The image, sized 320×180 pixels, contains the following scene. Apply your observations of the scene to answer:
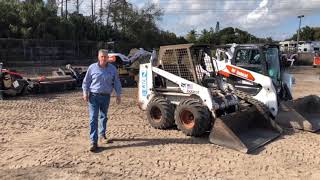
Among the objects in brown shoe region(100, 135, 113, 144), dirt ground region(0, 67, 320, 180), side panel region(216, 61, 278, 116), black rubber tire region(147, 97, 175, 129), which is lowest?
dirt ground region(0, 67, 320, 180)

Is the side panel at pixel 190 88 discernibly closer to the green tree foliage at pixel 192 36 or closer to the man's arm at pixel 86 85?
the man's arm at pixel 86 85

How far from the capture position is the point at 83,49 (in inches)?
1415

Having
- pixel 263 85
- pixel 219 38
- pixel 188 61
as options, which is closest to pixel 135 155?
pixel 188 61

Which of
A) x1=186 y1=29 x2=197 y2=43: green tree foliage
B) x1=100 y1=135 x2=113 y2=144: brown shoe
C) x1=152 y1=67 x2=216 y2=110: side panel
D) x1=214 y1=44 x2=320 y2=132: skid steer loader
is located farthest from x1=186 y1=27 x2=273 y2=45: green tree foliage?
x1=100 y1=135 x2=113 y2=144: brown shoe

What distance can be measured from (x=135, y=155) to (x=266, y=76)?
13.7 ft

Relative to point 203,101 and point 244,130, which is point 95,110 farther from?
point 244,130

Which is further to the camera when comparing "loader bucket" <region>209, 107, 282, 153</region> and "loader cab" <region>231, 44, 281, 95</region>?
"loader cab" <region>231, 44, 281, 95</region>

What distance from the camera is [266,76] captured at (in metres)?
10.3

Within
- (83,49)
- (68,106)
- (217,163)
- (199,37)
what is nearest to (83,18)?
(83,49)

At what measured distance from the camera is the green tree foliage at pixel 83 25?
34812mm

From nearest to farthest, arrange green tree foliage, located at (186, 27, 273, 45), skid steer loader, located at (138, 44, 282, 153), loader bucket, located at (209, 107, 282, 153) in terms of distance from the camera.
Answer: loader bucket, located at (209, 107, 282, 153)
skid steer loader, located at (138, 44, 282, 153)
green tree foliage, located at (186, 27, 273, 45)

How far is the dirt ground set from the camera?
6.64m

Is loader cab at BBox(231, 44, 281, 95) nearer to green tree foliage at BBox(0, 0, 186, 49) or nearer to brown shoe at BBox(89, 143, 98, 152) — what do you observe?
brown shoe at BBox(89, 143, 98, 152)

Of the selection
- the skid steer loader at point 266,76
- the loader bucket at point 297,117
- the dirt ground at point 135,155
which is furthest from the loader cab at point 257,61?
the dirt ground at point 135,155
